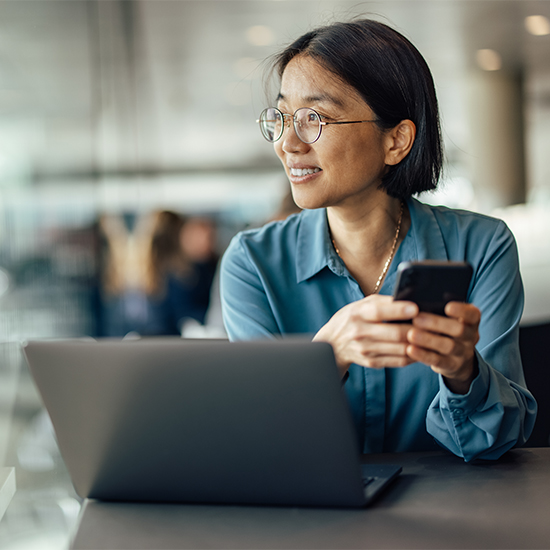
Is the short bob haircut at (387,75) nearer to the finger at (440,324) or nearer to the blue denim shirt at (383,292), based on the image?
the blue denim shirt at (383,292)

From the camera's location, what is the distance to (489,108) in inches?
332

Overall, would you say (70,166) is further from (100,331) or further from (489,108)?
(489,108)

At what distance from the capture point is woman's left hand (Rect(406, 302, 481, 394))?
816 mm

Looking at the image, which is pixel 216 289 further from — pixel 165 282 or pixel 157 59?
pixel 157 59

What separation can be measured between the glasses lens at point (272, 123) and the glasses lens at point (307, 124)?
0.04 metres

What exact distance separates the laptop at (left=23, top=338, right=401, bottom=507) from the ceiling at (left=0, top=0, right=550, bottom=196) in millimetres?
985

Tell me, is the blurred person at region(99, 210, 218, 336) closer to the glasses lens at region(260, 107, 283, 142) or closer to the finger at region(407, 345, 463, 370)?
the glasses lens at region(260, 107, 283, 142)

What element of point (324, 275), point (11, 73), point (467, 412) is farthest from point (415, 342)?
point (11, 73)

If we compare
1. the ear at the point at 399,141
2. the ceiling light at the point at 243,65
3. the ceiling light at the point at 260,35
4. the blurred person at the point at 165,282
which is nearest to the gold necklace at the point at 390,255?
the ear at the point at 399,141

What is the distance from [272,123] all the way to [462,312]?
0.67 m

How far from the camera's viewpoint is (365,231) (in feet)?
4.48

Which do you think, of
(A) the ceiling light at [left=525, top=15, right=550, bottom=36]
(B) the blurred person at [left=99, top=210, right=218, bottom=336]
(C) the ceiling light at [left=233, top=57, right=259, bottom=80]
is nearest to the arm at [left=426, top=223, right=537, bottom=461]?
(B) the blurred person at [left=99, top=210, right=218, bottom=336]

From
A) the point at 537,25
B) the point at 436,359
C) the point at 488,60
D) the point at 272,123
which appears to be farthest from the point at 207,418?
the point at 488,60

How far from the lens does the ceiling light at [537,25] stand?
243 inches
